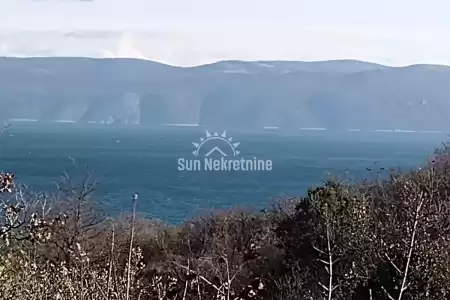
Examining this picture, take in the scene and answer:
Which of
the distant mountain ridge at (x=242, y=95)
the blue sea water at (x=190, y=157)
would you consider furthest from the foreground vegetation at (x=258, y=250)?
the distant mountain ridge at (x=242, y=95)

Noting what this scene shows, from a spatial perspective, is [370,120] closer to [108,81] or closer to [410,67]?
[410,67]

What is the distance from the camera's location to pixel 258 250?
3115mm

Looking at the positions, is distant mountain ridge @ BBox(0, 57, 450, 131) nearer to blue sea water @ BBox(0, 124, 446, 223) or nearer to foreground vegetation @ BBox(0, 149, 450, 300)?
blue sea water @ BBox(0, 124, 446, 223)

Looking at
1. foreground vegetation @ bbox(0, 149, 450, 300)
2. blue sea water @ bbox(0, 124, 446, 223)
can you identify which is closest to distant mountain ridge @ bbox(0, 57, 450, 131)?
blue sea water @ bbox(0, 124, 446, 223)

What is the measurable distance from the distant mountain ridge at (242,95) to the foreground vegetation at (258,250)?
307ft

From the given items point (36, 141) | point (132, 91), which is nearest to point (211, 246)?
point (36, 141)

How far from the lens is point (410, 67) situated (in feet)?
479

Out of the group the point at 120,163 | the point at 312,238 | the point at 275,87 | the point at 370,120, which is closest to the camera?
the point at 312,238

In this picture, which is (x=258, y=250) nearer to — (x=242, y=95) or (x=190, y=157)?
(x=190, y=157)

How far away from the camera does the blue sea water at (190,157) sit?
55656 mm

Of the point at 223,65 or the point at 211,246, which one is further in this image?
the point at 223,65

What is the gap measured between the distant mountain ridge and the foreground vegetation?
93.5 meters

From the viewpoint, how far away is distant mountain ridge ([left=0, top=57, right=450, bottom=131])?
133000mm

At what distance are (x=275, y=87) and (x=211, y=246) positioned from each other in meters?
125
